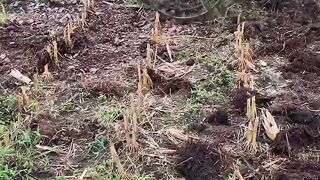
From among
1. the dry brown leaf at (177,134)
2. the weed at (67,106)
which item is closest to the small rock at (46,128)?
the weed at (67,106)

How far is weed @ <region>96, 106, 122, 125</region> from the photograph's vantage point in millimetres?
3262

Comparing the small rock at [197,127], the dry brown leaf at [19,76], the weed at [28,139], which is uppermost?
the dry brown leaf at [19,76]

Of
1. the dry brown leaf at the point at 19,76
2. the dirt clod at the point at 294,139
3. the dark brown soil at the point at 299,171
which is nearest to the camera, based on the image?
the dark brown soil at the point at 299,171

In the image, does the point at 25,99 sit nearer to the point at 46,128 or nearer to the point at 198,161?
the point at 46,128

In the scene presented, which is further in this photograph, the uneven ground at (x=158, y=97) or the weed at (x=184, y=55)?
the weed at (x=184, y=55)

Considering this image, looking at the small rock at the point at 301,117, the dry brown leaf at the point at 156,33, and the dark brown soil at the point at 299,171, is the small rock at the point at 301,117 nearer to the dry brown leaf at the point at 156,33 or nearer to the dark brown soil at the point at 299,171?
the dark brown soil at the point at 299,171

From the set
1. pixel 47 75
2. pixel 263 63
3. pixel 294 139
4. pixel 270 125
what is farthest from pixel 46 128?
pixel 263 63

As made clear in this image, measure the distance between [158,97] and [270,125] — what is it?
0.80 m

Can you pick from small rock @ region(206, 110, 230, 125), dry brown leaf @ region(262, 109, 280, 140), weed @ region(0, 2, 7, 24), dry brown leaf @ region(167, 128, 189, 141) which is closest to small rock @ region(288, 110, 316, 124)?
dry brown leaf @ region(262, 109, 280, 140)

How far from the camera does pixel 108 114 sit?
3.32 meters

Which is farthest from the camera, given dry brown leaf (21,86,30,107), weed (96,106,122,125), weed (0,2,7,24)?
weed (0,2,7,24)

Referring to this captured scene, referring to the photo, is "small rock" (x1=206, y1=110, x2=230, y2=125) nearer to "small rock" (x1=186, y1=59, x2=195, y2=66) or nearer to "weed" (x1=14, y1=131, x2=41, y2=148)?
"small rock" (x1=186, y1=59, x2=195, y2=66)

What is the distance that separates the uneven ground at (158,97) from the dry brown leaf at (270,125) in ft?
0.14

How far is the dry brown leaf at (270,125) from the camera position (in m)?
3.04
